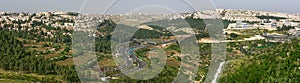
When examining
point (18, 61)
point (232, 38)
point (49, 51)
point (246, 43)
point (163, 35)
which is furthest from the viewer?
point (163, 35)

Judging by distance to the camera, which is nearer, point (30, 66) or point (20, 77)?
point (20, 77)

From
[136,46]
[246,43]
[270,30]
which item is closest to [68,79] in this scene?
[136,46]

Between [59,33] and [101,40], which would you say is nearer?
[101,40]

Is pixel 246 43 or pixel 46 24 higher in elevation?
pixel 46 24

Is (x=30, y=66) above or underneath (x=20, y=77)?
above

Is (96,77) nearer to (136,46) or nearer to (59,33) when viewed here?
(136,46)

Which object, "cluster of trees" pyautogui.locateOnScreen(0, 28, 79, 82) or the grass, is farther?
"cluster of trees" pyautogui.locateOnScreen(0, 28, 79, 82)

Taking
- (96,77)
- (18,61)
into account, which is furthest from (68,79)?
(18,61)

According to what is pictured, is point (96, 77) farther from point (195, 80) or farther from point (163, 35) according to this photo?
point (163, 35)

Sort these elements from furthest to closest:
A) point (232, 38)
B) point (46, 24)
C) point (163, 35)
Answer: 1. point (46, 24)
2. point (163, 35)
3. point (232, 38)

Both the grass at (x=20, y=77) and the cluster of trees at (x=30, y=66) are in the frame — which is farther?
the cluster of trees at (x=30, y=66)
